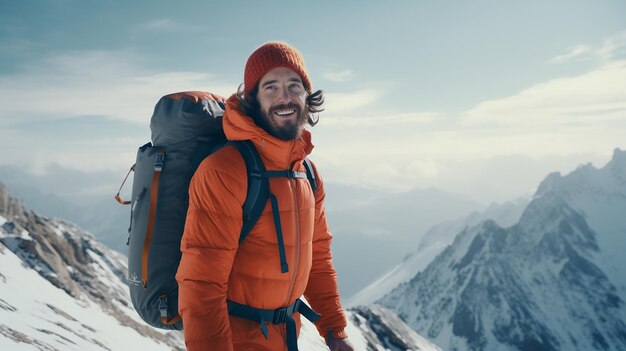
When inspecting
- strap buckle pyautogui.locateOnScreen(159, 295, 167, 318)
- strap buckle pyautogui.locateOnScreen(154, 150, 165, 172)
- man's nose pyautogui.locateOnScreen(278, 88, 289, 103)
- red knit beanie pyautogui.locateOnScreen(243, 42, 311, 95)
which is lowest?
strap buckle pyautogui.locateOnScreen(159, 295, 167, 318)

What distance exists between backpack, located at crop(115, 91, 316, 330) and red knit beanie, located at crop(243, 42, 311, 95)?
0.62 meters

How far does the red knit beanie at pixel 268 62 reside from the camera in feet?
16.4

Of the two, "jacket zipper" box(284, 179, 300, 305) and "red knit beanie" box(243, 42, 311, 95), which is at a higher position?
"red knit beanie" box(243, 42, 311, 95)

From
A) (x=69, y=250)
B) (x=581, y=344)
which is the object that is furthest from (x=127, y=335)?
(x=581, y=344)

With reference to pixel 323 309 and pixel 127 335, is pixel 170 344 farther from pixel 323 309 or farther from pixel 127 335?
pixel 323 309

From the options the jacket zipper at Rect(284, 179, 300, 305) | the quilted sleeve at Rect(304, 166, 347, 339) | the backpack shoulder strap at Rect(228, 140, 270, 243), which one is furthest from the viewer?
the quilted sleeve at Rect(304, 166, 347, 339)

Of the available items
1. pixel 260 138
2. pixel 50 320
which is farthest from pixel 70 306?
pixel 260 138

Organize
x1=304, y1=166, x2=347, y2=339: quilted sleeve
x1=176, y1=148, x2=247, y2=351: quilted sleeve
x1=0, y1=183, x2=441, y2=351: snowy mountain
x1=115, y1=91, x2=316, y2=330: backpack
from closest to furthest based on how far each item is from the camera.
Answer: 1. x1=176, y1=148, x2=247, y2=351: quilted sleeve
2. x1=115, y1=91, x2=316, y2=330: backpack
3. x1=304, y1=166, x2=347, y2=339: quilted sleeve
4. x1=0, y1=183, x2=441, y2=351: snowy mountain

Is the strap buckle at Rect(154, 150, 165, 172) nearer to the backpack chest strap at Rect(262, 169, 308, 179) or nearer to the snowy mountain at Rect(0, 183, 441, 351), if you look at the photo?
the backpack chest strap at Rect(262, 169, 308, 179)

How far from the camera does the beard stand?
4945 mm

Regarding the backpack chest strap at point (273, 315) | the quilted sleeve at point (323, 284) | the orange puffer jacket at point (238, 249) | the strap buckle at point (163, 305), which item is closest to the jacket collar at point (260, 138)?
the orange puffer jacket at point (238, 249)

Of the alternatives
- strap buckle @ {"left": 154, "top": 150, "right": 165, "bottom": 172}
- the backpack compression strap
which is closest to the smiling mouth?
strap buckle @ {"left": 154, "top": 150, "right": 165, "bottom": 172}

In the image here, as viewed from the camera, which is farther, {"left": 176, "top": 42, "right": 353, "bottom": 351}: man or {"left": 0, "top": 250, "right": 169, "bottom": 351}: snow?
{"left": 0, "top": 250, "right": 169, "bottom": 351}: snow

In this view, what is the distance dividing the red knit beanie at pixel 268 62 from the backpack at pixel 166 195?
0.62 m
